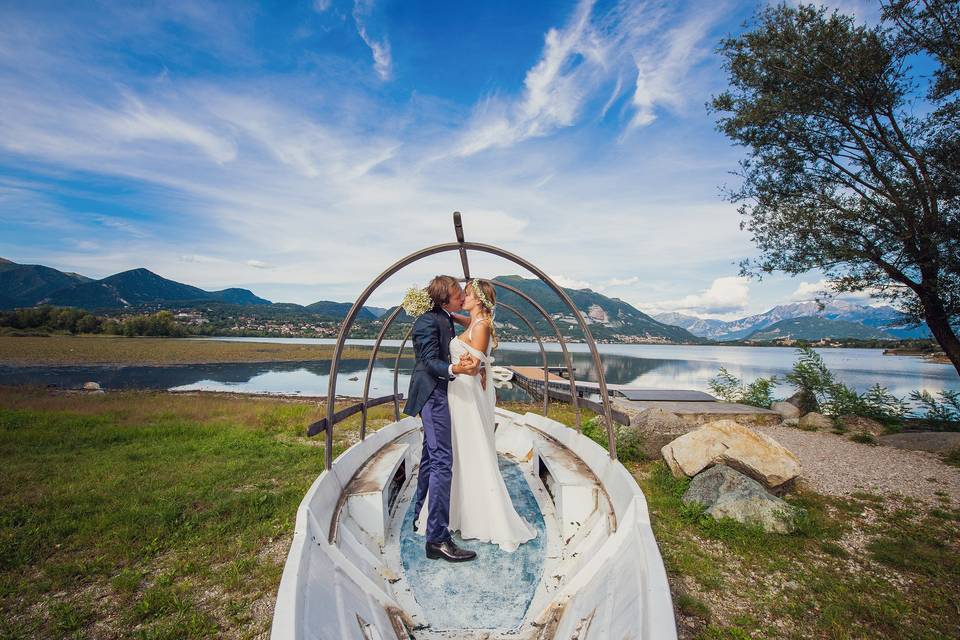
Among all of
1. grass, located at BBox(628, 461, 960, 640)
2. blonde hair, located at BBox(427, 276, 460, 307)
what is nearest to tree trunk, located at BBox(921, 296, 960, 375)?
grass, located at BBox(628, 461, 960, 640)

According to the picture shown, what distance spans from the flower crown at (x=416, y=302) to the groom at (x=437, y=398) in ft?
0.16

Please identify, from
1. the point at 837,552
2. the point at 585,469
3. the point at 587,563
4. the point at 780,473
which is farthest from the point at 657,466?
the point at 587,563

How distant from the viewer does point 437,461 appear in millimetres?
3607

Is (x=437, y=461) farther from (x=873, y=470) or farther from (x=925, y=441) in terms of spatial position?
(x=925, y=441)

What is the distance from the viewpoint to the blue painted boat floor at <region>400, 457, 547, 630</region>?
2.76 meters

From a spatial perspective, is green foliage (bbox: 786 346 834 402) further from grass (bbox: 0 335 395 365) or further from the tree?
grass (bbox: 0 335 395 365)

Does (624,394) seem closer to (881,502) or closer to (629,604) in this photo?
(881,502)

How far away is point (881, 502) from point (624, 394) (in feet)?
49.8

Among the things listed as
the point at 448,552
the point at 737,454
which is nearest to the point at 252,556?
the point at 448,552

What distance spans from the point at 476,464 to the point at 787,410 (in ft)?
42.2

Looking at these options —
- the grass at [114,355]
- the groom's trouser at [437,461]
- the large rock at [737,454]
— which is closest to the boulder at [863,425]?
the large rock at [737,454]

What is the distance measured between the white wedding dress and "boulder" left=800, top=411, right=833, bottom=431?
34.2 feet

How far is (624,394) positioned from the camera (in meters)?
20.6

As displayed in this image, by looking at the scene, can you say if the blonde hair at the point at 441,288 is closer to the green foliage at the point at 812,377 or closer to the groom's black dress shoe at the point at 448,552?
the groom's black dress shoe at the point at 448,552
